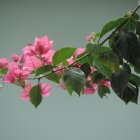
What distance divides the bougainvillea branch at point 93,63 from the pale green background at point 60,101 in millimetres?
1329

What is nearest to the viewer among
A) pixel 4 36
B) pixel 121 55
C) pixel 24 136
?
pixel 121 55

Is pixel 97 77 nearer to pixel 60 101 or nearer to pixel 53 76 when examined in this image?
pixel 53 76

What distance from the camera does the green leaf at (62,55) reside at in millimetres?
464

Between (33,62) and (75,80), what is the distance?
0.10 metres

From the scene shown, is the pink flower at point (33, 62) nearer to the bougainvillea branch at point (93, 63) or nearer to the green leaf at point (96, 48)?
the bougainvillea branch at point (93, 63)

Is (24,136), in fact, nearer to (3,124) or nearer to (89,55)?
(3,124)

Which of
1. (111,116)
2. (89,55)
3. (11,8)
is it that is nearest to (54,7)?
(11,8)

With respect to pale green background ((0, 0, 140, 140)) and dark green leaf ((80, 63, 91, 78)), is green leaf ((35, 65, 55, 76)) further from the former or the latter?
pale green background ((0, 0, 140, 140))

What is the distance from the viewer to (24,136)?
1844mm

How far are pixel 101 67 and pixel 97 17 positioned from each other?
5.49 ft

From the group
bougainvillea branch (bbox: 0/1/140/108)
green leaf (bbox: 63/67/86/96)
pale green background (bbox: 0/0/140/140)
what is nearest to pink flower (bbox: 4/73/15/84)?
bougainvillea branch (bbox: 0/1/140/108)

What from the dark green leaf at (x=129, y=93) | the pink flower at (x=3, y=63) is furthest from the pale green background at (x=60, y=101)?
the dark green leaf at (x=129, y=93)

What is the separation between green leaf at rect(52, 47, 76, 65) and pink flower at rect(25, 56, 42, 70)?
5 centimetres

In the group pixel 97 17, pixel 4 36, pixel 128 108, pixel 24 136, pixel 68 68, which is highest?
pixel 68 68
